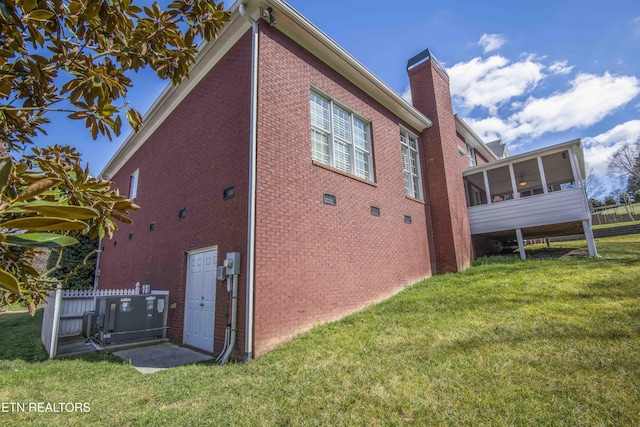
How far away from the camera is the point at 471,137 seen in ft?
53.4

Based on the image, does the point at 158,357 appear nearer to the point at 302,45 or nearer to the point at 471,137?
the point at 302,45

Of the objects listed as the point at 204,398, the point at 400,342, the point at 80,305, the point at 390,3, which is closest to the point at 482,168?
the point at 390,3

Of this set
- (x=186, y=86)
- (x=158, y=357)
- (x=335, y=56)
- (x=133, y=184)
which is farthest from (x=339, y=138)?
(x=133, y=184)

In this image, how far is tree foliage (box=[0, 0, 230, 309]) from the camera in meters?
1.33

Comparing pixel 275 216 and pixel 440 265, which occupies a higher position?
pixel 275 216

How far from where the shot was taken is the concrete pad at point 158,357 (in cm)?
594

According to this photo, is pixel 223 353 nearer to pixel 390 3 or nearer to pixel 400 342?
pixel 400 342

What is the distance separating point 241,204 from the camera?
629 centimetres

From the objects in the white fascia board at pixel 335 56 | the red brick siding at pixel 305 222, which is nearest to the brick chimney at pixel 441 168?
the white fascia board at pixel 335 56

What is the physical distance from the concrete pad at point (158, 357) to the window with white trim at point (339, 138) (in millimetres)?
5247

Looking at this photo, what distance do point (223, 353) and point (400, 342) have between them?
327 cm

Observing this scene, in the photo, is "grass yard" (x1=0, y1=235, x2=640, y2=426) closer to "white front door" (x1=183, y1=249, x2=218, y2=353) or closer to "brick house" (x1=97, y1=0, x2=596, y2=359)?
"brick house" (x1=97, y1=0, x2=596, y2=359)

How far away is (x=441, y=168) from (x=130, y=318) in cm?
1088

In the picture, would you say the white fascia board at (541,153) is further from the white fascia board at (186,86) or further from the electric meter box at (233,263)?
the electric meter box at (233,263)
